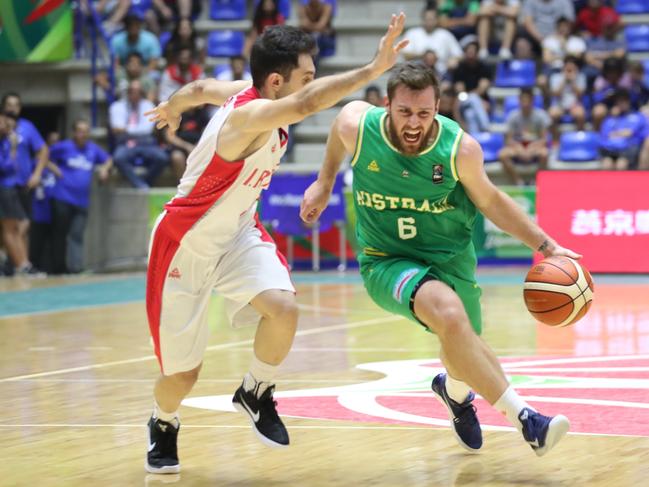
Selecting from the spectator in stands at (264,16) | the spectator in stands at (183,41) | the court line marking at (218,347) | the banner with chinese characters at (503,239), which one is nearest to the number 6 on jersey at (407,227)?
the court line marking at (218,347)

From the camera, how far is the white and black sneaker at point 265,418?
5559 mm

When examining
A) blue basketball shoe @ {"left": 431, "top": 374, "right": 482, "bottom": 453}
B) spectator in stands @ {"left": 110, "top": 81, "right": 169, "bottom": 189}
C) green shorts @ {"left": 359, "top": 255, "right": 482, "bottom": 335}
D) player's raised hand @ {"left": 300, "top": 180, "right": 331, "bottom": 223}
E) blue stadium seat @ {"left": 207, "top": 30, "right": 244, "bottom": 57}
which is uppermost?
player's raised hand @ {"left": 300, "top": 180, "right": 331, "bottom": 223}

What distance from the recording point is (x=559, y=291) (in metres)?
5.57

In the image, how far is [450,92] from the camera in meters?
16.8

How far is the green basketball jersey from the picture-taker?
551 cm

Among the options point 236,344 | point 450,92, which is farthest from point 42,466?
point 450,92

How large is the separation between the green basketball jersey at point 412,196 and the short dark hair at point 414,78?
12.0 inches

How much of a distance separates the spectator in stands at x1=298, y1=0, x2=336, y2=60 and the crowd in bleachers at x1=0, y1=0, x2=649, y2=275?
0.8 inches

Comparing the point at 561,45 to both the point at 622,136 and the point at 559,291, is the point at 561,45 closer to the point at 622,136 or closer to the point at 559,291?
the point at 622,136

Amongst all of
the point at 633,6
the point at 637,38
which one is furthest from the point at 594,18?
the point at 633,6

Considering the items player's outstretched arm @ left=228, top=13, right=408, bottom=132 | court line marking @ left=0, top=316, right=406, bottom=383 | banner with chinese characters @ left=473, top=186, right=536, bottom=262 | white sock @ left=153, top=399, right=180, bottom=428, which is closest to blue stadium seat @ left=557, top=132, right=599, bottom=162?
banner with chinese characters @ left=473, top=186, right=536, bottom=262

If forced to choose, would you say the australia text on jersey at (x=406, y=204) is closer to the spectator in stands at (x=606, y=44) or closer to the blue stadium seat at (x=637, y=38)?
the spectator in stands at (x=606, y=44)

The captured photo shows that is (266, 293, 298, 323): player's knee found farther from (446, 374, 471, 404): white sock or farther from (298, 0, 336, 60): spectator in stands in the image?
(298, 0, 336, 60): spectator in stands

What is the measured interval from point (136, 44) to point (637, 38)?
295 inches
